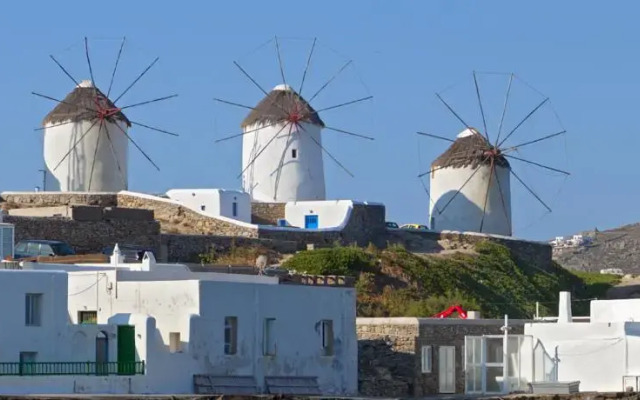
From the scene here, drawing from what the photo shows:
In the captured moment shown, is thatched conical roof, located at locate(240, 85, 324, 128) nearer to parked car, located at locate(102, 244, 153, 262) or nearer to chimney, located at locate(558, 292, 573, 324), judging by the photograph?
parked car, located at locate(102, 244, 153, 262)

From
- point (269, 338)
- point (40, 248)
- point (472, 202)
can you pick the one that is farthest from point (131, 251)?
point (472, 202)

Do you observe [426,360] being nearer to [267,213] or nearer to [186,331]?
[186,331]

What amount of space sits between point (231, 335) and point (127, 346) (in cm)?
250

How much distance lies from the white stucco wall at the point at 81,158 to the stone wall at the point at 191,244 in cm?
1045

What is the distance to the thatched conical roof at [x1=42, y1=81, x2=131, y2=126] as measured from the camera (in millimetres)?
62906

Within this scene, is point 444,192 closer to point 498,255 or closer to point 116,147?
point 498,255

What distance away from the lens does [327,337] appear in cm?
3556

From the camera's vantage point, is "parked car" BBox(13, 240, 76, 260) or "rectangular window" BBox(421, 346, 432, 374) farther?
"parked car" BBox(13, 240, 76, 260)

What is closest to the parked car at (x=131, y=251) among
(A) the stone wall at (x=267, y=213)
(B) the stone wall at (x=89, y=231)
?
(B) the stone wall at (x=89, y=231)

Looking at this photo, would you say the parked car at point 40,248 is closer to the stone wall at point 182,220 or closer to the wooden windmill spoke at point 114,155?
the stone wall at point 182,220

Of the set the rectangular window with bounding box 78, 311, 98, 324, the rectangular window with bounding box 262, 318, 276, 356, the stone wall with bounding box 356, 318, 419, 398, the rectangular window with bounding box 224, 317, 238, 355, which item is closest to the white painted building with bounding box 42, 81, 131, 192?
the stone wall with bounding box 356, 318, 419, 398

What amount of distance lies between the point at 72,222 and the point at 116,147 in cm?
1270

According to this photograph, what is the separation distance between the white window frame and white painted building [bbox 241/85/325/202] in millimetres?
27131

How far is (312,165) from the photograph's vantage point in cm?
6606
